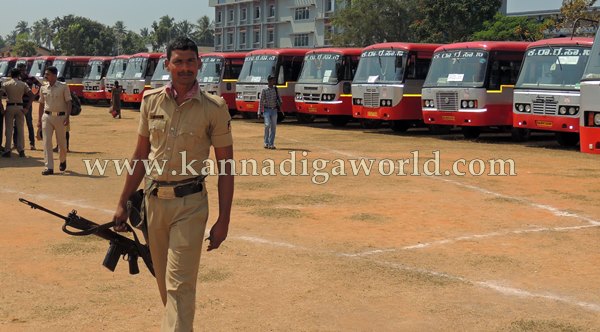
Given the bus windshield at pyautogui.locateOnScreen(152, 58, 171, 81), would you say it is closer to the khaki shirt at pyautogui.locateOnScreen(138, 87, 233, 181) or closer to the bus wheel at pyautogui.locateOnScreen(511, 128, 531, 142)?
the bus wheel at pyautogui.locateOnScreen(511, 128, 531, 142)

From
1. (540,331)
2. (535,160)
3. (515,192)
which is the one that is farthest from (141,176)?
(535,160)

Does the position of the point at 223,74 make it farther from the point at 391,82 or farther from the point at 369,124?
the point at 391,82

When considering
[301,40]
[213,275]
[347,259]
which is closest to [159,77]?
[347,259]

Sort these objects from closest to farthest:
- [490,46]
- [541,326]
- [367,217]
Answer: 1. [541,326]
2. [367,217]
3. [490,46]

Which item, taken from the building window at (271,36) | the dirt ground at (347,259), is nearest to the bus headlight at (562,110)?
the dirt ground at (347,259)

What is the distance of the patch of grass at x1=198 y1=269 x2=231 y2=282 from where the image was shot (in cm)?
701

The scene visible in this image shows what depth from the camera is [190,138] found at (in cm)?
455

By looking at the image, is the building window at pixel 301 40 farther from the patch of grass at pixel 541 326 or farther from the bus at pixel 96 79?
the patch of grass at pixel 541 326

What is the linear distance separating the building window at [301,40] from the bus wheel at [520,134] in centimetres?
6694

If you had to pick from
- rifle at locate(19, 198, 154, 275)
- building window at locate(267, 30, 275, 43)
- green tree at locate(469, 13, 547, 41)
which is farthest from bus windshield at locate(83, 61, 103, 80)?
building window at locate(267, 30, 275, 43)

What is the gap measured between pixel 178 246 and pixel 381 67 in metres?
21.1

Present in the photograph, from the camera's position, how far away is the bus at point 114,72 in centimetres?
4003

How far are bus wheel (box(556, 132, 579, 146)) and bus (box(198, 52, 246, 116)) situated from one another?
597 inches

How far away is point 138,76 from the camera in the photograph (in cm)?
3822
